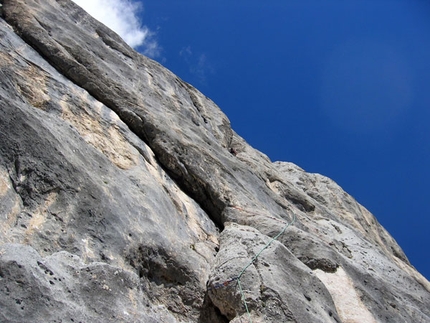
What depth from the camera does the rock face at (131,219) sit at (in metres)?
7.17

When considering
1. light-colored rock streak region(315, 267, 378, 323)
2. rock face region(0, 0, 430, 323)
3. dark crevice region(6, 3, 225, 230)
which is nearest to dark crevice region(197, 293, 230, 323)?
rock face region(0, 0, 430, 323)

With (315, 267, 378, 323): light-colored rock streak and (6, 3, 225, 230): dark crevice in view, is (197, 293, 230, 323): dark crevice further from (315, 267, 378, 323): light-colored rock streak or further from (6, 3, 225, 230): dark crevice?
(6, 3, 225, 230): dark crevice

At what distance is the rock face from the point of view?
7172 mm

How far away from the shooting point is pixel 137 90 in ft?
50.7

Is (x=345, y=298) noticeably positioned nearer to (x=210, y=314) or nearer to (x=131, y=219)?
(x=210, y=314)

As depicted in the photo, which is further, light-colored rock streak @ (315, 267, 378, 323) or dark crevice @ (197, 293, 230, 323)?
light-colored rock streak @ (315, 267, 378, 323)

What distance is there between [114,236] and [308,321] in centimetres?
356

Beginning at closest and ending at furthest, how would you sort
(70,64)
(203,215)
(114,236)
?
(114,236), (203,215), (70,64)

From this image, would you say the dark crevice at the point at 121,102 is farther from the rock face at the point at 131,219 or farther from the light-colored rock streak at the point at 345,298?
the light-colored rock streak at the point at 345,298

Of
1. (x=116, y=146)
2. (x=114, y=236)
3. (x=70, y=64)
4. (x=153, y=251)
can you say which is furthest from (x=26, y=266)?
(x=70, y=64)

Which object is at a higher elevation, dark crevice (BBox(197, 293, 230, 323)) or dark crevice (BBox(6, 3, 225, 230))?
dark crevice (BBox(6, 3, 225, 230))

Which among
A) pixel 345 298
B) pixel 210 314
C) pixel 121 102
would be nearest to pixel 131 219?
pixel 210 314

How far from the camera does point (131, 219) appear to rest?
9.11 metres

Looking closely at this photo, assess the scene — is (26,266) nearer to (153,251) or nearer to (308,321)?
(153,251)
